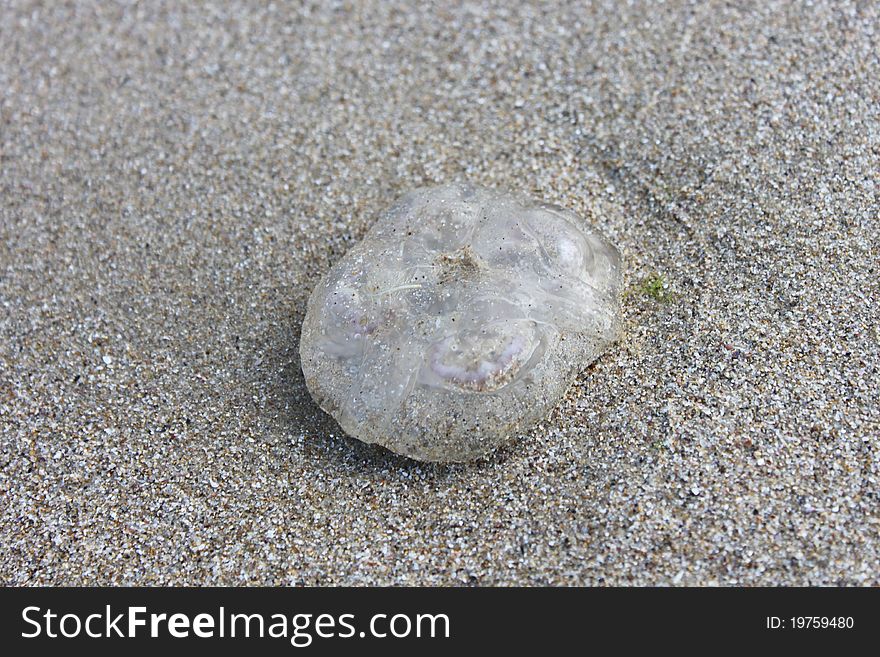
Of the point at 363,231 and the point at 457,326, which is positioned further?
the point at 363,231

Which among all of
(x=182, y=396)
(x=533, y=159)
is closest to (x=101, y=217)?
(x=182, y=396)

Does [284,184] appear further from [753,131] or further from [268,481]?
[753,131]

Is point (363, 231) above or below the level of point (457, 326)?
below
